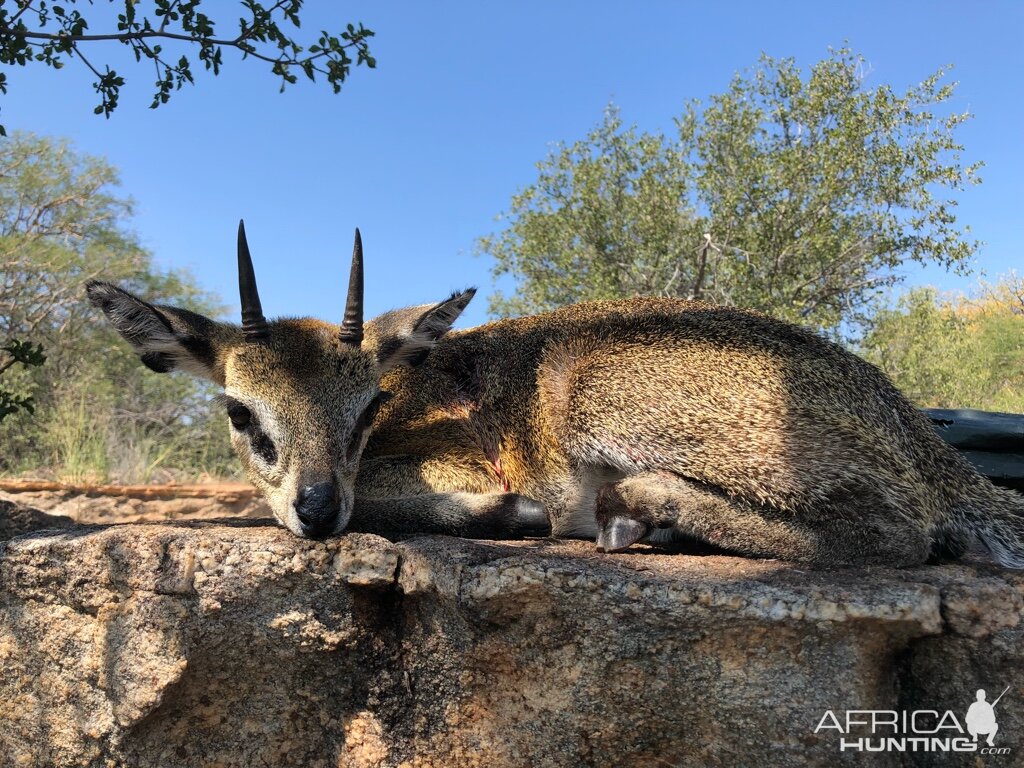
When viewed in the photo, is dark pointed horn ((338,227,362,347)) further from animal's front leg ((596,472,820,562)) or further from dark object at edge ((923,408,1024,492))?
dark object at edge ((923,408,1024,492))

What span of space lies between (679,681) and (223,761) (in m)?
2.43

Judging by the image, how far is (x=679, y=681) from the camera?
334 cm

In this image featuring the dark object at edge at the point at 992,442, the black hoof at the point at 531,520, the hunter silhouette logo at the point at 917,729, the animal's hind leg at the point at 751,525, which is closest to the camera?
the hunter silhouette logo at the point at 917,729

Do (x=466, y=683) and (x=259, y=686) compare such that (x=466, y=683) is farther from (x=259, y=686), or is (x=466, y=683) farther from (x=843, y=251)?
(x=843, y=251)

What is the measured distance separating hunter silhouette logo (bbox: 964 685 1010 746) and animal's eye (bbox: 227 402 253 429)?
3972 millimetres

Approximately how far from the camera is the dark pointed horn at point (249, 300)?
466 cm

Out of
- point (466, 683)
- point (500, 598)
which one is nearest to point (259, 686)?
point (466, 683)

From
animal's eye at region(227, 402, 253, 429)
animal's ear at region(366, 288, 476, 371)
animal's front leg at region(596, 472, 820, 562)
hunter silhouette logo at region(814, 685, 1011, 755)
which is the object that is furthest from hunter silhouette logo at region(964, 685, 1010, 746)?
animal's eye at region(227, 402, 253, 429)

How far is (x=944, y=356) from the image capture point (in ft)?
82.5

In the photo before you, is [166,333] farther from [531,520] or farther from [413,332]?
[531,520]

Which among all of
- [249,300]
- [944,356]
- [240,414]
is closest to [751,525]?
[240,414]

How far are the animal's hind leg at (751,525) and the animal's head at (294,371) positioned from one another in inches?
61.1

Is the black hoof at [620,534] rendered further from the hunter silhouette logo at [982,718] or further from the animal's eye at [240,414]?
the animal's eye at [240,414]

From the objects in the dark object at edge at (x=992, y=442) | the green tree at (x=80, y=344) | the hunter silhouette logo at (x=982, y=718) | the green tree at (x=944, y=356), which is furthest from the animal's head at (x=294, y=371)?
the green tree at (x=944, y=356)
